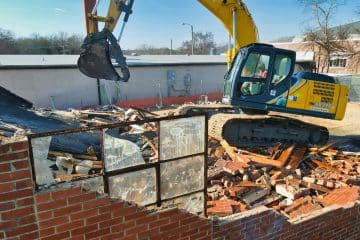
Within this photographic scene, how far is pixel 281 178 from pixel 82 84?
50.8 ft

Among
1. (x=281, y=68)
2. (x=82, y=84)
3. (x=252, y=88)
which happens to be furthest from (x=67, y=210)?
(x=82, y=84)

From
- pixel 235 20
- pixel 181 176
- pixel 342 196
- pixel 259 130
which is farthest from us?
pixel 235 20

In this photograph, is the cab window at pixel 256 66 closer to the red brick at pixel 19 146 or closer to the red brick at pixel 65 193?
the red brick at pixel 65 193

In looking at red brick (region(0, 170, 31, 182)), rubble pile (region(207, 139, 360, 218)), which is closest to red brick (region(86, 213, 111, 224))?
red brick (region(0, 170, 31, 182))

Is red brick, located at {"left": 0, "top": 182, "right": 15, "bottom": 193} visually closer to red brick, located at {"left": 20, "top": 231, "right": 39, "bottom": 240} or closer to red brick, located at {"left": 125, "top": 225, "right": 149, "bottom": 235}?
red brick, located at {"left": 20, "top": 231, "right": 39, "bottom": 240}

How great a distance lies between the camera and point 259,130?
9.85 metres

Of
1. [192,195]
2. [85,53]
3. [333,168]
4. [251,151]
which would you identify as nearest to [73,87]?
[85,53]

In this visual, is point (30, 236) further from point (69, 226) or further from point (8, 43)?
point (8, 43)

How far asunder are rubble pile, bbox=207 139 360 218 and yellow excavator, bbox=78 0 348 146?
0.76 metres

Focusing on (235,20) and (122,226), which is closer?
(122,226)

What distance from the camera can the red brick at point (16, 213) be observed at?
2.70m

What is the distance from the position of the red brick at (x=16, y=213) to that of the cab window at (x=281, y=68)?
782cm

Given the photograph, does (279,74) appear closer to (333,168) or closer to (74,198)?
(333,168)

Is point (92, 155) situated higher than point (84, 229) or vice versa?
point (84, 229)
